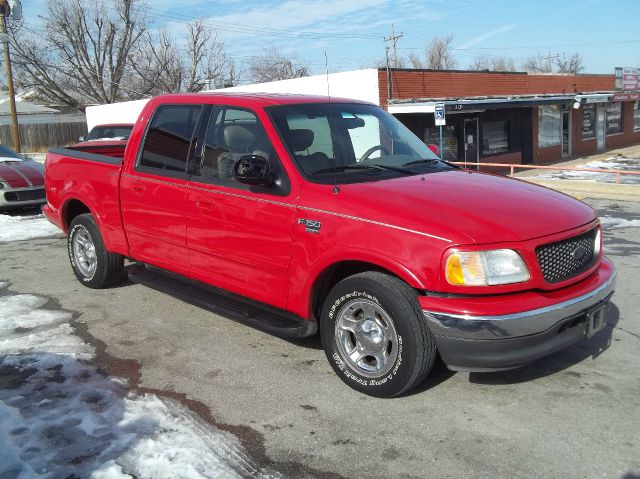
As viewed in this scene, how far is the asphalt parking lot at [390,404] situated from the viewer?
3.17m

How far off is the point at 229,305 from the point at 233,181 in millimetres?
954

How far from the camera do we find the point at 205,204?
183 inches

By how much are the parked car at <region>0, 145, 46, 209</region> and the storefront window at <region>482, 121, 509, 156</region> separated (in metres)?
17.3

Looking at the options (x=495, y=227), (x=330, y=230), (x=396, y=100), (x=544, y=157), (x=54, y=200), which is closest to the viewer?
(x=495, y=227)

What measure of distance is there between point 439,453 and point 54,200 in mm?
5248

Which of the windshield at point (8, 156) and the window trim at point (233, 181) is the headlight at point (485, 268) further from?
the windshield at point (8, 156)

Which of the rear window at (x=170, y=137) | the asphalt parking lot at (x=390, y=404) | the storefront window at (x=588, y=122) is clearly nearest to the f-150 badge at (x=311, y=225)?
the asphalt parking lot at (x=390, y=404)

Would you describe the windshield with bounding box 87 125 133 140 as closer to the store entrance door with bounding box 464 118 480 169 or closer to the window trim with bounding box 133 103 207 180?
the window trim with bounding box 133 103 207 180

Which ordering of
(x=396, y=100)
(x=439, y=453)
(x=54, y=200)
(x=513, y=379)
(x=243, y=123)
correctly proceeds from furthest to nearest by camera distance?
(x=396, y=100), (x=54, y=200), (x=243, y=123), (x=513, y=379), (x=439, y=453)

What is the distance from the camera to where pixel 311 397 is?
12.9ft

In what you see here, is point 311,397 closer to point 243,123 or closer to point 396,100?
point 243,123

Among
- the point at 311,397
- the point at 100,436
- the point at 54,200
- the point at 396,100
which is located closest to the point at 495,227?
the point at 311,397

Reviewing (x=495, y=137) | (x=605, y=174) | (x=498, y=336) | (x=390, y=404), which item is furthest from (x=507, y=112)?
(x=498, y=336)

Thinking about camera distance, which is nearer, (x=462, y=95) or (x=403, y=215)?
(x=403, y=215)
